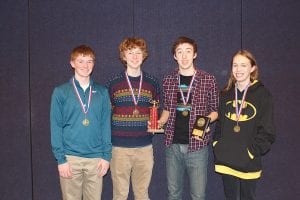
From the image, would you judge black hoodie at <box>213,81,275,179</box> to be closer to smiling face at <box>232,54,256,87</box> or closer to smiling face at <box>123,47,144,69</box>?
smiling face at <box>232,54,256,87</box>

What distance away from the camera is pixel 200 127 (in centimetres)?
289

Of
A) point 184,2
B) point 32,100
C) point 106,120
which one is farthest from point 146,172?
point 184,2

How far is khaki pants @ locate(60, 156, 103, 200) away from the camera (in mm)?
2891

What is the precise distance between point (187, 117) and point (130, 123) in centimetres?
54

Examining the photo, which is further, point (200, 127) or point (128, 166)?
point (128, 166)

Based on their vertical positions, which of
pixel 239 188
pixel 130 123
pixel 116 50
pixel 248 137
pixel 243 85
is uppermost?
pixel 116 50

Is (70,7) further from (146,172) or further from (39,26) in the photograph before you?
(146,172)

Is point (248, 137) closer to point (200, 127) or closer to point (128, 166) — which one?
point (200, 127)

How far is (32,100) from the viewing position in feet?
12.2

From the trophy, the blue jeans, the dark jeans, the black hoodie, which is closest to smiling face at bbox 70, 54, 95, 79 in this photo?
the trophy

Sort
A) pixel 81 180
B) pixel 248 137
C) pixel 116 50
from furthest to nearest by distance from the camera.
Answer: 1. pixel 116 50
2. pixel 81 180
3. pixel 248 137

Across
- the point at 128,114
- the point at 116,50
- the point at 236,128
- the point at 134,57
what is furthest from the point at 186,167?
the point at 116,50

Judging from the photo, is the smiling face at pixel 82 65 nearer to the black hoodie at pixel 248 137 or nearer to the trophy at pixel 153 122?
the trophy at pixel 153 122

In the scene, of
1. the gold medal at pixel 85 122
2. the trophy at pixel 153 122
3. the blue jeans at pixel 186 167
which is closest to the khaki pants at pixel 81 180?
the gold medal at pixel 85 122
